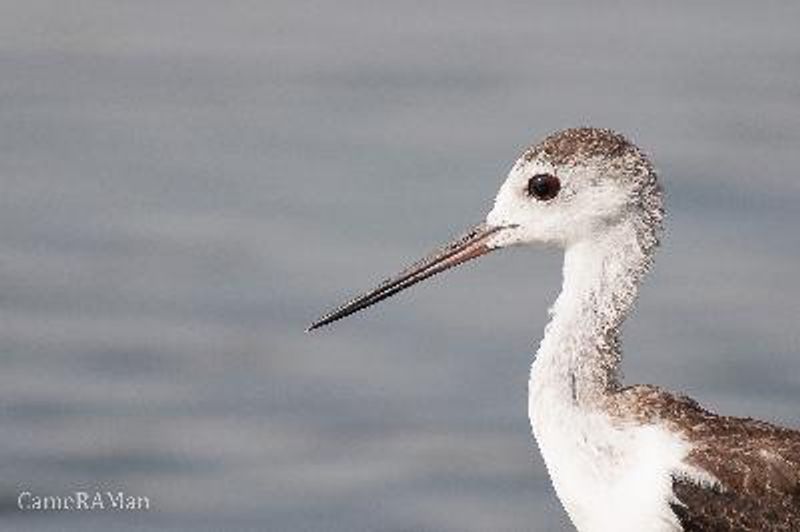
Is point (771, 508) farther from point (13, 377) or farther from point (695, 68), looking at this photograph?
point (695, 68)

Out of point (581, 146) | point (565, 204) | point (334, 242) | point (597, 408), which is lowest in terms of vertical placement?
point (597, 408)

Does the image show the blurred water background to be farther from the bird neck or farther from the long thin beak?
the bird neck

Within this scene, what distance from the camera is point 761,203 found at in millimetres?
16953

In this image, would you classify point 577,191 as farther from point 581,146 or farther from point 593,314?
point 593,314

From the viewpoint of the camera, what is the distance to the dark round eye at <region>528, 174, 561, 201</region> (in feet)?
37.1

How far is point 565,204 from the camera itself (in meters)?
11.3

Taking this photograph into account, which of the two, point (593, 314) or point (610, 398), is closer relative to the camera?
point (610, 398)

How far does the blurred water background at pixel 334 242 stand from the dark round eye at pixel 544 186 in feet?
9.73

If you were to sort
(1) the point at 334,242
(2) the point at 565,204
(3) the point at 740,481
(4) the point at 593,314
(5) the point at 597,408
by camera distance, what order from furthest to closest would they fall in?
1. (1) the point at 334,242
2. (2) the point at 565,204
3. (4) the point at 593,314
4. (5) the point at 597,408
5. (3) the point at 740,481

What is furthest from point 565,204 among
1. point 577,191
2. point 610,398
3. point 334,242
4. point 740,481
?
point 334,242

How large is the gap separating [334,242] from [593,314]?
5246mm

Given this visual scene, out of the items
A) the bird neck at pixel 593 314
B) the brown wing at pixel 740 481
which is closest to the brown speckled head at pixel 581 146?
the bird neck at pixel 593 314

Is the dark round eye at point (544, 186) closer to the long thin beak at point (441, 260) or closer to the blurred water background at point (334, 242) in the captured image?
the long thin beak at point (441, 260)

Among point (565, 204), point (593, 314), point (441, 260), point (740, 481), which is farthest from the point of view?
point (441, 260)
